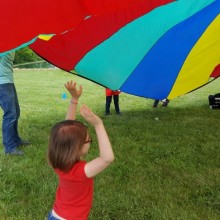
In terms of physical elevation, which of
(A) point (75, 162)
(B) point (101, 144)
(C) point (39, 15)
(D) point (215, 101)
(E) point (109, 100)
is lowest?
(D) point (215, 101)

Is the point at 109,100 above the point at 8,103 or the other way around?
the other way around

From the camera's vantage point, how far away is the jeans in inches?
154

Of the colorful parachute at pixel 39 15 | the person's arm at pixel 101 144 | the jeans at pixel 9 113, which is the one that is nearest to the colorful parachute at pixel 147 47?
the colorful parachute at pixel 39 15

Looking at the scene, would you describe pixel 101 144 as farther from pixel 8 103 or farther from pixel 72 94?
pixel 8 103

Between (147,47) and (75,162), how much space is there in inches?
92.7

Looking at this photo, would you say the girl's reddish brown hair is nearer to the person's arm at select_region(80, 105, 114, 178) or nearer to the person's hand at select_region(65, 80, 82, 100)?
the person's arm at select_region(80, 105, 114, 178)

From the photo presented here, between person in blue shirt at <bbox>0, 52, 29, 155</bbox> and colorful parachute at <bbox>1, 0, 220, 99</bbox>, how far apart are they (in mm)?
429

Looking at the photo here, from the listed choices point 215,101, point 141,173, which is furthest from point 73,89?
point 215,101

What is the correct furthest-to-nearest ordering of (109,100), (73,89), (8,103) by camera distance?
1. (109,100)
2. (8,103)
3. (73,89)

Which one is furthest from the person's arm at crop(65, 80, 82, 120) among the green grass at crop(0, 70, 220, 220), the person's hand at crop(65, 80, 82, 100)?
the green grass at crop(0, 70, 220, 220)

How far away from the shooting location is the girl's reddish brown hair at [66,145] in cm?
187

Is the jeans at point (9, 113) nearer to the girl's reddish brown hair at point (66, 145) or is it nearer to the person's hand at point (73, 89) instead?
the person's hand at point (73, 89)

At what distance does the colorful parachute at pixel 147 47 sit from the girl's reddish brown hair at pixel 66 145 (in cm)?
103

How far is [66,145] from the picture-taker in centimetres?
187
